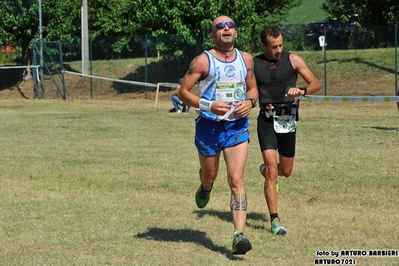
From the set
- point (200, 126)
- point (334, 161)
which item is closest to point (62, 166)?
point (334, 161)

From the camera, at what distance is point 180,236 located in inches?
319

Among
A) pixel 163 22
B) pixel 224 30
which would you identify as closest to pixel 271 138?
pixel 224 30

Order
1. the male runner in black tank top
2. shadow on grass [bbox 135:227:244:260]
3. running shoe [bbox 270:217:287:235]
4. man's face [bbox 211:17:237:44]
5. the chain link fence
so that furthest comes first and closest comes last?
the chain link fence, the male runner in black tank top, running shoe [bbox 270:217:287:235], shadow on grass [bbox 135:227:244:260], man's face [bbox 211:17:237:44]

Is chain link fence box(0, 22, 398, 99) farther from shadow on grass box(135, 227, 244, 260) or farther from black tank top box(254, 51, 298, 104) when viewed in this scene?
shadow on grass box(135, 227, 244, 260)

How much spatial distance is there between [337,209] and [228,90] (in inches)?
118

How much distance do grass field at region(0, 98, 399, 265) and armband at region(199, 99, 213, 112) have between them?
1321 mm

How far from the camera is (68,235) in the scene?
8.15m

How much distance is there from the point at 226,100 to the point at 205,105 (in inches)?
7.9

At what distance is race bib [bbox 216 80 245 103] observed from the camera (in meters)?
7.12

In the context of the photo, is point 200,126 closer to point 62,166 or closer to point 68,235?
point 68,235

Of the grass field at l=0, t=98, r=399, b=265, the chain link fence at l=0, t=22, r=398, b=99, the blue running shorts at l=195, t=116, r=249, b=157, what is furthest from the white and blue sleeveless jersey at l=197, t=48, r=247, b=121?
the chain link fence at l=0, t=22, r=398, b=99

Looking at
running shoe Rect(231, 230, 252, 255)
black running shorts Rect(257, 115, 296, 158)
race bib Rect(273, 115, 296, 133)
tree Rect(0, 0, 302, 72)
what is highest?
tree Rect(0, 0, 302, 72)

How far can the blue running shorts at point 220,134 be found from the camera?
728 cm

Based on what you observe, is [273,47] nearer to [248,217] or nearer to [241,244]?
[248,217]
